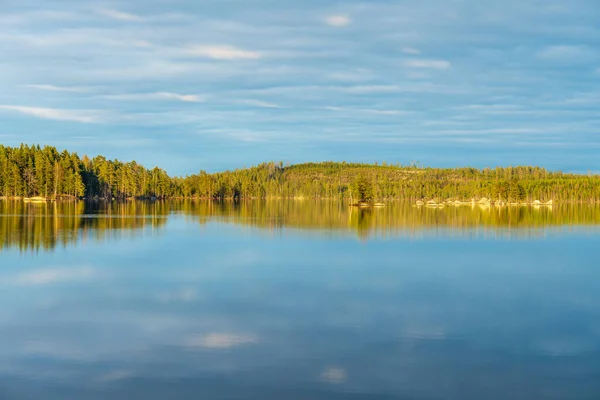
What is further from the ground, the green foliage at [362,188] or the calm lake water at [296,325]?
the green foliage at [362,188]

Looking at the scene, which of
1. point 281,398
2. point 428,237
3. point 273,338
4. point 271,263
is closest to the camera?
point 281,398

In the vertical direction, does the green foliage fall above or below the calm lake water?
above

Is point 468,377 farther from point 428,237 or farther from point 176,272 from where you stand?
point 428,237

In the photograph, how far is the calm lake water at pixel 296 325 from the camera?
48.3 feet

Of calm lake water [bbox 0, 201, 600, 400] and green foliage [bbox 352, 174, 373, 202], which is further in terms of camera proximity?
green foliage [bbox 352, 174, 373, 202]

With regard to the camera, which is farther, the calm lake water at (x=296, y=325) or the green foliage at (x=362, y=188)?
the green foliage at (x=362, y=188)

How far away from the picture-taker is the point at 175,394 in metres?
14.0

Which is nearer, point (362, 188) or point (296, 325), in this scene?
point (296, 325)

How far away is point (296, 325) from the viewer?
67.7ft

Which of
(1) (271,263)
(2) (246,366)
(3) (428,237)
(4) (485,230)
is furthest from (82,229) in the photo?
(2) (246,366)

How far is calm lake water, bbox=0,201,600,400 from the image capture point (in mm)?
14734

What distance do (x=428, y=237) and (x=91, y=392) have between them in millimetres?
47048

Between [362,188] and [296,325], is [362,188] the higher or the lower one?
the higher one

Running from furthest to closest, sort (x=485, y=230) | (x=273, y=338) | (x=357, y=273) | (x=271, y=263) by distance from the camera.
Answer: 1. (x=485, y=230)
2. (x=271, y=263)
3. (x=357, y=273)
4. (x=273, y=338)
